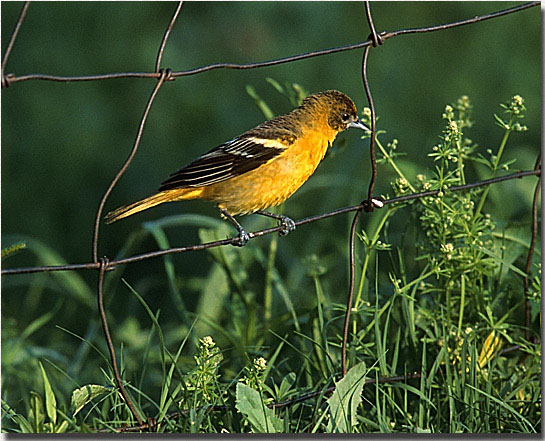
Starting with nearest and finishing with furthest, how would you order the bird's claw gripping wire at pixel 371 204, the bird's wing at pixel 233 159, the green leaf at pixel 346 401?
the green leaf at pixel 346 401
the bird's claw gripping wire at pixel 371 204
the bird's wing at pixel 233 159

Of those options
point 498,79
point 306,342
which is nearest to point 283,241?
point 306,342

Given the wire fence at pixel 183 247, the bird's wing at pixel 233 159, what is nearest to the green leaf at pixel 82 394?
the wire fence at pixel 183 247

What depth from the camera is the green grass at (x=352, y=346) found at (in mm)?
2740

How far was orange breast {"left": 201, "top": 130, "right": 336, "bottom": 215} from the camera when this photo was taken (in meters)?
3.06

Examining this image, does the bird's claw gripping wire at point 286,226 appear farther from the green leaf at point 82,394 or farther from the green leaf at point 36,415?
the green leaf at point 36,415

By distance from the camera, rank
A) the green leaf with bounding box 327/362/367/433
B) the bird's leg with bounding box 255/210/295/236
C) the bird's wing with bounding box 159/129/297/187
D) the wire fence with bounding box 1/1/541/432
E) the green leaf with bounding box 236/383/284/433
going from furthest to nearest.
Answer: the bird's leg with bounding box 255/210/295/236, the bird's wing with bounding box 159/129/297/187, the green leaf with bounding box 327/362/367/433, the green leaf with bounding box 236/383/284/433, the wire fence with bounding box 1/1/541/432

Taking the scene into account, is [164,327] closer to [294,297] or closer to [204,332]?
[204,332]

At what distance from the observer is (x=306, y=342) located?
11.4 ft

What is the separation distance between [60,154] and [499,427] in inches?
141

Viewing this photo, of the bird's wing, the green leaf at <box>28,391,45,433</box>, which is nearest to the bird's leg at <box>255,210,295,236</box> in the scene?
the bird's wing

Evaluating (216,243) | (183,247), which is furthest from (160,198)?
(216,243)

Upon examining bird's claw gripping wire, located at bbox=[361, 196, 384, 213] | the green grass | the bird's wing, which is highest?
the bird's wing

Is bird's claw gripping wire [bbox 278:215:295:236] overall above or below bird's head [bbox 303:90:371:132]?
below

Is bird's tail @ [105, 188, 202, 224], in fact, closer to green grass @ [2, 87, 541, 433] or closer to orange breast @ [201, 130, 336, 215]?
orange breast @ [201, 130, 336, 215]
